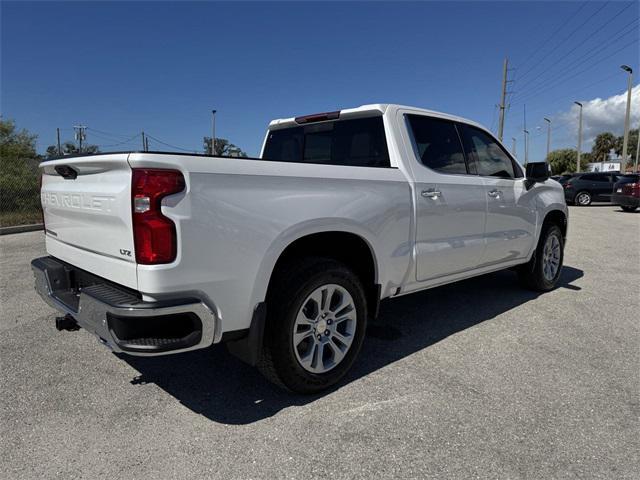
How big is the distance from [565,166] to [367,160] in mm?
81855

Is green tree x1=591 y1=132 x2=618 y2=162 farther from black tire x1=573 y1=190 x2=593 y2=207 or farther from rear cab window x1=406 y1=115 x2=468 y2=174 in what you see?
rear cab window x1=406 y1=115 x2=468 y2=174

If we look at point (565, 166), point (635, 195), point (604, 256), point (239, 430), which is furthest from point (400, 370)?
point (565, 166)

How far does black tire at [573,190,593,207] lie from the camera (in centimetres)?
2073

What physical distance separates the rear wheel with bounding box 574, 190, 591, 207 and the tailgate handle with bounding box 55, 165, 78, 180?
2290 cm

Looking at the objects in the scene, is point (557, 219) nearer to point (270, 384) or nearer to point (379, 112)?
point (379, 112)

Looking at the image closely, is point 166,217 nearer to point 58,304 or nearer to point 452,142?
point 58,304

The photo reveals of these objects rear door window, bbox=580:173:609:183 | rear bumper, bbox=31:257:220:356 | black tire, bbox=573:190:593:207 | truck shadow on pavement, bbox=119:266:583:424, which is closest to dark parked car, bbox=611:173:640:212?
rear door window, bbox=580:173:609:183

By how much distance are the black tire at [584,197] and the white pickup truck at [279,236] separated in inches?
776

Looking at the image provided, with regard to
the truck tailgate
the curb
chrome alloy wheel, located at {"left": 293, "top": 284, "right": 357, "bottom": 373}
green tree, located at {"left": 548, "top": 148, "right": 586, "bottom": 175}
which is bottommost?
the curb

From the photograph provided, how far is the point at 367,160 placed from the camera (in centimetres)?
355

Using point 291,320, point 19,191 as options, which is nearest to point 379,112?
point 291,320

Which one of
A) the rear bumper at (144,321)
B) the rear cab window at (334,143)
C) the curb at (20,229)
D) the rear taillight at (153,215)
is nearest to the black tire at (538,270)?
the rear cab window at (334,143)

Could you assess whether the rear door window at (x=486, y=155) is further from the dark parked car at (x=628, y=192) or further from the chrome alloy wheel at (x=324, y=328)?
the dark parked car at (x=628, y=192)

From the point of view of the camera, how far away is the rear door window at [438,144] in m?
3.61
